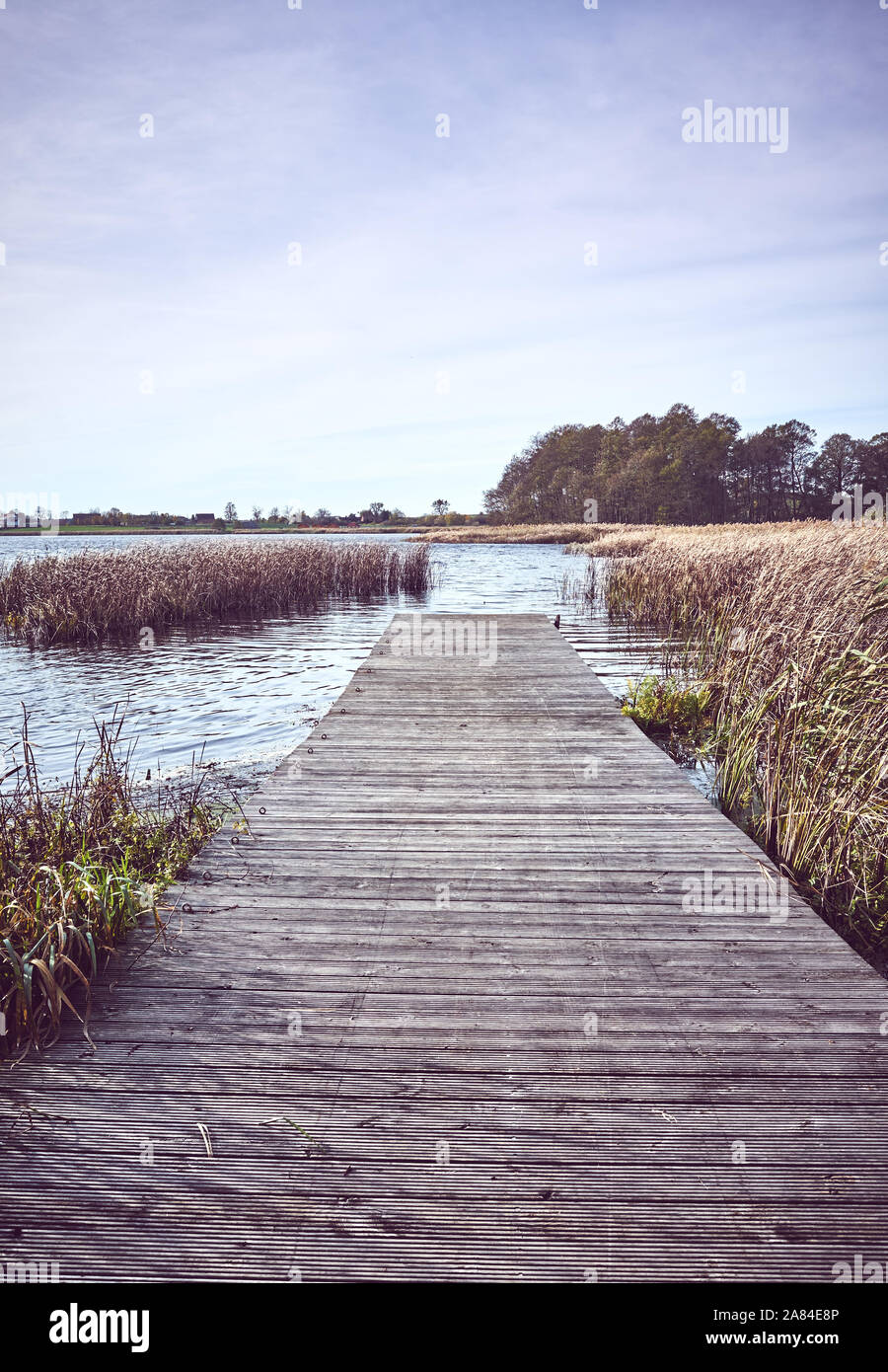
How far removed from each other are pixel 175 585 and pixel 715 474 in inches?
2442

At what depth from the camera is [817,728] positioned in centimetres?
407

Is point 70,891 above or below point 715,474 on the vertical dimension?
below

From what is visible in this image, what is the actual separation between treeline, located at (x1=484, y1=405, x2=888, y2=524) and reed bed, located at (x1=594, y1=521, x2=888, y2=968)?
60580 millimetres

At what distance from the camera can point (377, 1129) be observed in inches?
72.2

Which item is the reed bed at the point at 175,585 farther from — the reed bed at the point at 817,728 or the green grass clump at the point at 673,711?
the reed bed at the point at 817,728

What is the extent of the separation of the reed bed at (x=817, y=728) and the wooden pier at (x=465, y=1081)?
18.7 inches

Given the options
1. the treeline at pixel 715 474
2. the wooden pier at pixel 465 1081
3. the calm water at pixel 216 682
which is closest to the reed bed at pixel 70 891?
the wooden pier at pixel 465 1081

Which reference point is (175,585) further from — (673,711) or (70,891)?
(70,891)

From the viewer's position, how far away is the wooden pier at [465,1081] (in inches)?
61.9

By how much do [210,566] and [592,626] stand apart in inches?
343

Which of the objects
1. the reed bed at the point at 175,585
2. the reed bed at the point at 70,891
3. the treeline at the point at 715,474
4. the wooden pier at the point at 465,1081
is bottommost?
the wooden pier at the point at 465,1081

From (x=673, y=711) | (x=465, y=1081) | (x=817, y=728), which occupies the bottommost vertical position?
(x=465, y=1081)

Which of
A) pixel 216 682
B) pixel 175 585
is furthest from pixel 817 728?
pixel 175 585

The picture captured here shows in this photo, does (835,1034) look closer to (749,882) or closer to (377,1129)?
(749,882)
